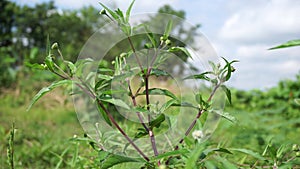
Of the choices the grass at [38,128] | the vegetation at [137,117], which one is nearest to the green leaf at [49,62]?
the vegetation at [137,117]

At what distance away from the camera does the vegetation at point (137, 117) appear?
978mm

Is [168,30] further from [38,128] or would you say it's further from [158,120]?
[38,128]

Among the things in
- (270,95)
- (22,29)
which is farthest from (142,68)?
(22,29)

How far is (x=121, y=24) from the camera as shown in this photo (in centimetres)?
99

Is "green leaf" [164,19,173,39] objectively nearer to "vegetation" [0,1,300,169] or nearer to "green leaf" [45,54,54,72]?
"vegetation" [0,1,300,169]

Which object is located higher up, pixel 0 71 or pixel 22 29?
pixel 22 29

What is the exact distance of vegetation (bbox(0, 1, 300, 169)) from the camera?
98 centimetres

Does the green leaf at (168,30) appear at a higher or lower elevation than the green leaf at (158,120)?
higher

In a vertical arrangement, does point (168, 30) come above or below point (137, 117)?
above

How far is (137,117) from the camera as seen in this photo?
1.12 m

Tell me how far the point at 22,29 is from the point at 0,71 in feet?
29.1

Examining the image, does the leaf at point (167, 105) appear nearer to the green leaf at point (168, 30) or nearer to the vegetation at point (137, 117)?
the vegetation at point (137, 117)

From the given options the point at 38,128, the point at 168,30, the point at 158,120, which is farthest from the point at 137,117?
the point at 38,128

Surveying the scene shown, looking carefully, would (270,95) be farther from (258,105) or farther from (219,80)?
(219,80)
